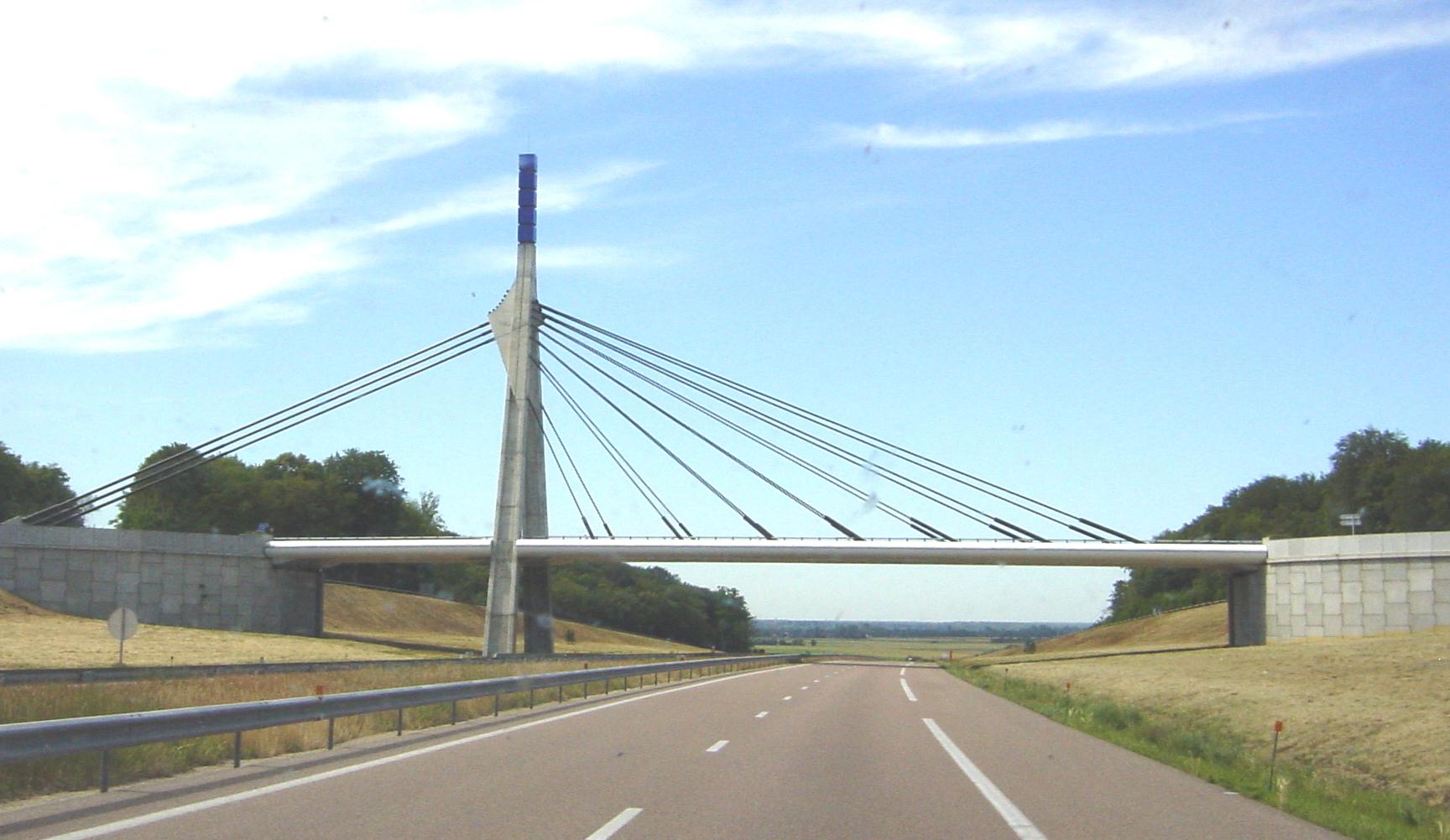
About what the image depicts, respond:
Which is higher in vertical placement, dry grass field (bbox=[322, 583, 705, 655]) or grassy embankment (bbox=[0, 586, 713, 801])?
grassy embankment (bbox=[0, 586, 713, 801])

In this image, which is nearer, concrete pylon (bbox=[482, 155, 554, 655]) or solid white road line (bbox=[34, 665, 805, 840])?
solid white road line (bbox=[34, 665, 805, 840])

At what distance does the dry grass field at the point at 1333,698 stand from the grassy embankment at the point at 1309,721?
0.05m

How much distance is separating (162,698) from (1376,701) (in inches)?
831

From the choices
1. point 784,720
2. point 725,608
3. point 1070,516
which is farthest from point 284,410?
point 725,608

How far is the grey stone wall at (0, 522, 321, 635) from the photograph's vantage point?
72562 millimetres

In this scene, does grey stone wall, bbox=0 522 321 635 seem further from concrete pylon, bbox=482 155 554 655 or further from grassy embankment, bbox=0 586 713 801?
concrete pylon, bbox=482 155 554 655

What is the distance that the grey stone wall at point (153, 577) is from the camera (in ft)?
238

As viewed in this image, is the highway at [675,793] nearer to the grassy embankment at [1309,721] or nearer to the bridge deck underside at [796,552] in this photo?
the grassy embankment at [1309,721]

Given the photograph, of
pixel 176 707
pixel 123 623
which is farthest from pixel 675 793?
pixel 123 623

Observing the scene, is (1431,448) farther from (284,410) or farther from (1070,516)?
(284,410)

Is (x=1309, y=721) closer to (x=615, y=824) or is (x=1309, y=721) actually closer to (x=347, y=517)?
(x=615, y=824)

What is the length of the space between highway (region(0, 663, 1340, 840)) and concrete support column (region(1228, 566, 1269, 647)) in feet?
175

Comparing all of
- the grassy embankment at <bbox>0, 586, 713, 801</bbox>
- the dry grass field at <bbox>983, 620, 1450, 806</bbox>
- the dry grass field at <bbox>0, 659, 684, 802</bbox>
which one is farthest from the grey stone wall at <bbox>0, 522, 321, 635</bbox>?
the dry grass field at <bbox>0, 659, 684, 802</bbox>

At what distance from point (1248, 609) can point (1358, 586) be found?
10.8m
